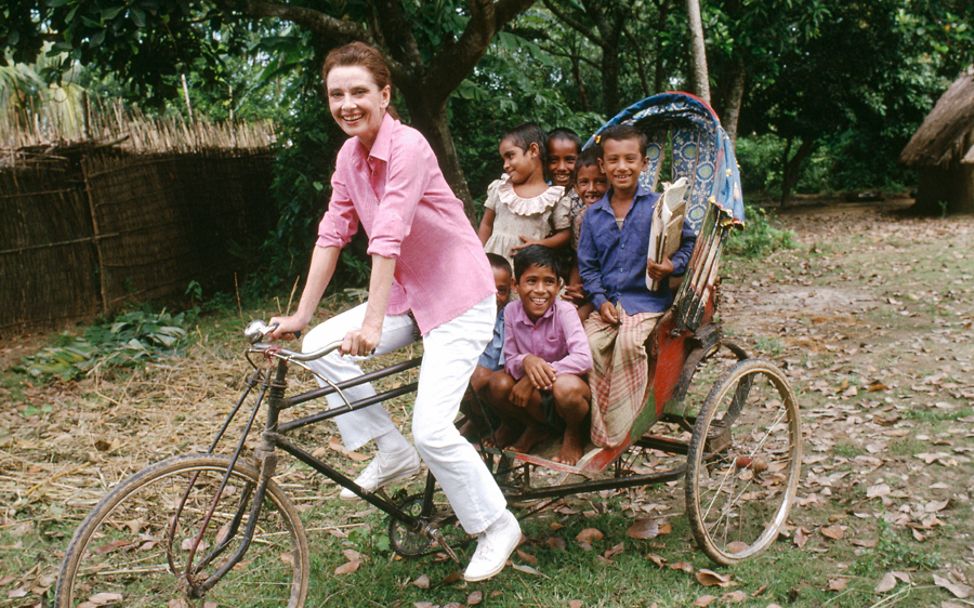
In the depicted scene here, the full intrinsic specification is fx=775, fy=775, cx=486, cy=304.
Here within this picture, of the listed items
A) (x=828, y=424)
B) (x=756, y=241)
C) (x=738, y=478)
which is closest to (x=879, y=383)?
(x=828, y=424)

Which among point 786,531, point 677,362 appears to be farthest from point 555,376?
point 786,531

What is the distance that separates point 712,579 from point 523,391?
117 cm

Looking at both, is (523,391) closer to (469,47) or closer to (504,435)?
(504,435)

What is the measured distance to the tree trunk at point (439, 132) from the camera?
691 centimetres

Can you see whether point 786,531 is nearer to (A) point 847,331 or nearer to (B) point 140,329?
(A) point 847,331


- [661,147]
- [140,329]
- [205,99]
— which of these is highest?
[205,99]

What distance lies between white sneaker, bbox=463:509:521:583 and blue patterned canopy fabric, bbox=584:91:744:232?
1738 mm

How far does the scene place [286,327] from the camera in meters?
2.88

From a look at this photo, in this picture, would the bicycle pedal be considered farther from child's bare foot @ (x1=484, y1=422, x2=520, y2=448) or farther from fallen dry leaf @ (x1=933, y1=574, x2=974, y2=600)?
fallen dry leaf @ (x1=933, y1=574, x2=974, y2=600)

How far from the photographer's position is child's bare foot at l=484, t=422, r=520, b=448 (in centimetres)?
339

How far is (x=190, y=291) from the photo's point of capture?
9953mm

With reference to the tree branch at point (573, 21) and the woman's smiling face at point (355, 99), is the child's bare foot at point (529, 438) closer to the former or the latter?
the woman's smiling face at point (355, 99)

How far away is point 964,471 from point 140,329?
6.77 m

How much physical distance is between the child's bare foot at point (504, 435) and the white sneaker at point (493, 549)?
410mm
